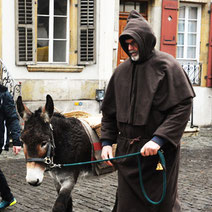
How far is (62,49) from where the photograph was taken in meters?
12.1

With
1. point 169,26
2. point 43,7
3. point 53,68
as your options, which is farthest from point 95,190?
point 169,26

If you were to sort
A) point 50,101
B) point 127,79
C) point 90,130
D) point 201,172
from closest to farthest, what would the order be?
point 127,79, point 50,101, point 90,130, point 201,172

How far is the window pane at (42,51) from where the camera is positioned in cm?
1181

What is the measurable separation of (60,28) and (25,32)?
114cm

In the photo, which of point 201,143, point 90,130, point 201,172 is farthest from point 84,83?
point 90,130

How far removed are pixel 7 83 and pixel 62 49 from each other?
192 cm

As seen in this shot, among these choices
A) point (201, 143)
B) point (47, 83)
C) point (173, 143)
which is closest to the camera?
point (173, 143)

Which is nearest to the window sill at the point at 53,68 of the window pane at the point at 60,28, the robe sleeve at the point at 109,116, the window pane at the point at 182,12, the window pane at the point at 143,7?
the window pane at the point at 60,28

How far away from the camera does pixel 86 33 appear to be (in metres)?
11.9

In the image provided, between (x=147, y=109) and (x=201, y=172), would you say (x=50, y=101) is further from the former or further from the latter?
(x=201, y=172)

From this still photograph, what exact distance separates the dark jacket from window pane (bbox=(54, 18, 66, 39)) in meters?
7.21

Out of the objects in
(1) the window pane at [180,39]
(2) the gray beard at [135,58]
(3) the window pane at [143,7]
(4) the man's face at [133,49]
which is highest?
(3) the window pane at [143,7]

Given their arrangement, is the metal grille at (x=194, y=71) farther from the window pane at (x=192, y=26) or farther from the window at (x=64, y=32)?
the window at (x=64, y=32)

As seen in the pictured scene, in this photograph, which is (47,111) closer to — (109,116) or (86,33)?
(109,116)
